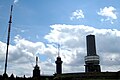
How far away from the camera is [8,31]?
93938 millimetres

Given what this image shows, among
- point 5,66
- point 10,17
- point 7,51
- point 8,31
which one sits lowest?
point 5,66

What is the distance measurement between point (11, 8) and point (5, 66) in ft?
79.4

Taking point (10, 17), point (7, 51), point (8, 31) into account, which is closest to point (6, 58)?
point (7, 51)

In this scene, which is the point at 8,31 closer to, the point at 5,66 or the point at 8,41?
the point at 8,41

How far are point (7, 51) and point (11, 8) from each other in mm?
18373

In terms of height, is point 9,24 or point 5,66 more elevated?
point 9,24

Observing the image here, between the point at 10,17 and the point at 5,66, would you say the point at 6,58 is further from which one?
the point at 10,17

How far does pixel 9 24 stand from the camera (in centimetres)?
9462

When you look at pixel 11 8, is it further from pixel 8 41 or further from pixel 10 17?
pixel 8 41

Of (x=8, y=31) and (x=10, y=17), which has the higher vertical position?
(x=10, y=17)

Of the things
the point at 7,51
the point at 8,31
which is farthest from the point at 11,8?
the point at 7,51

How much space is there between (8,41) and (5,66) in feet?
33.3

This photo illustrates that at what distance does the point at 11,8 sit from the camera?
94938 mm

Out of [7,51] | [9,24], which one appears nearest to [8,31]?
[9,24]
